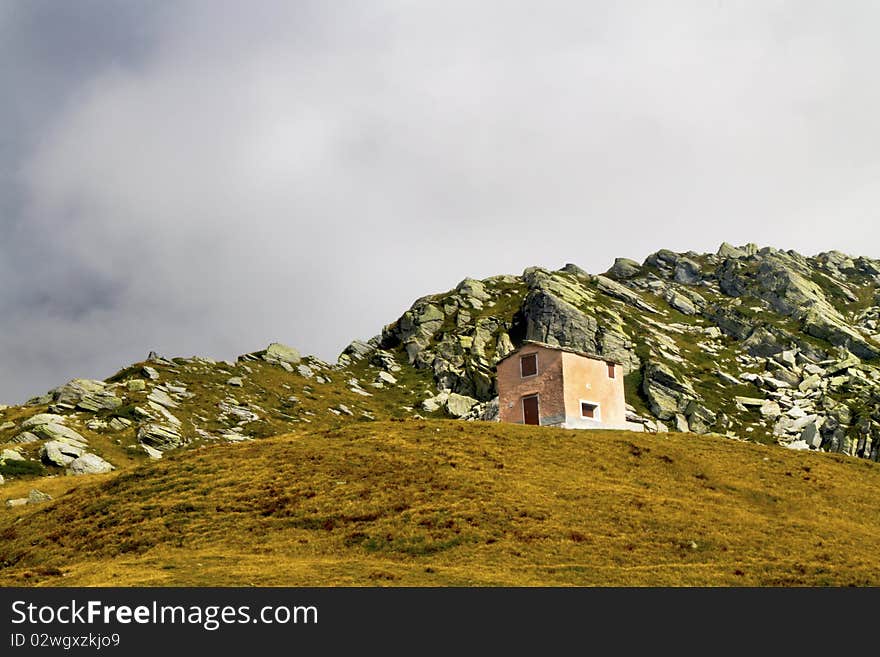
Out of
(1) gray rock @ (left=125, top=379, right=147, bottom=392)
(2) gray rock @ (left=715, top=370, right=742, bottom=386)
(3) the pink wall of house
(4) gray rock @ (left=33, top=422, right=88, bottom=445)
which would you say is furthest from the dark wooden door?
(2) gray rock @ (left=715, top=370, right=742, bottom=386)

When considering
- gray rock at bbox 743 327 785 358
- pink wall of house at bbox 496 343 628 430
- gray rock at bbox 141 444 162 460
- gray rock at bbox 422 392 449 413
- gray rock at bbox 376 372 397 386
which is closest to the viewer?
pink wall of house at bbox 496 343 628 430

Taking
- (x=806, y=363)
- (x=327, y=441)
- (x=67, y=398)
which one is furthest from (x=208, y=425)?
(x=806, y=363)

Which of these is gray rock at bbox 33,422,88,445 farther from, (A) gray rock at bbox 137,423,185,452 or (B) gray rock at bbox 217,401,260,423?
(B) gray rock at bbox 217,401,260,423

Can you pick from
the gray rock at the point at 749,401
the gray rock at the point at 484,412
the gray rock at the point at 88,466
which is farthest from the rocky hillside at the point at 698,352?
the gray rock at the point at 88,466

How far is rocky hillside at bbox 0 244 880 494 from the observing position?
91.6 meters

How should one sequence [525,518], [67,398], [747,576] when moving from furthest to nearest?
[67,398] → [525,518] → [747,576]

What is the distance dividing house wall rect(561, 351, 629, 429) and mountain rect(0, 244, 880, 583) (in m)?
7.71

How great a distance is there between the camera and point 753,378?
161 meters

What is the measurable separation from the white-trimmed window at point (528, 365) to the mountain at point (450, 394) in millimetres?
10693

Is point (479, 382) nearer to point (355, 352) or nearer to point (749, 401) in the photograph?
point (355, 352)

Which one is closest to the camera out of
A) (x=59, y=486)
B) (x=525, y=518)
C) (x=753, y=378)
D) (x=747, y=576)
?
(x=747, y=576)
